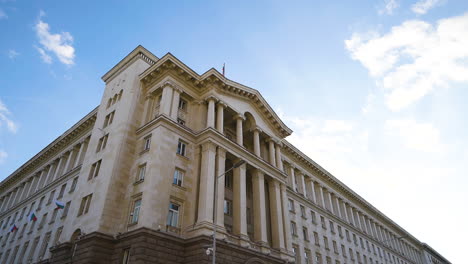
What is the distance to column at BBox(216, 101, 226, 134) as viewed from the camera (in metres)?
37.0

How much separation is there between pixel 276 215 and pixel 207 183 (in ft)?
38.5

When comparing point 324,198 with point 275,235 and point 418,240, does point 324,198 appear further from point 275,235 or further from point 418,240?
point 418,240

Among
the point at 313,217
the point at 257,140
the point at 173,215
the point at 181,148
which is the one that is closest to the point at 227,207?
the point at 173,215

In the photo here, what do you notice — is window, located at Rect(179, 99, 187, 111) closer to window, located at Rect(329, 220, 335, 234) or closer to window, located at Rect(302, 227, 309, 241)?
window, located at Rect(302, 227, 309, 241)

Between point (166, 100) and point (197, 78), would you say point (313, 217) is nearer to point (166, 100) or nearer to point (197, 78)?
point (197, 78)

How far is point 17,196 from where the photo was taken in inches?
2267

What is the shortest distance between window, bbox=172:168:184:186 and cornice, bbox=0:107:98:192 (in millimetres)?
19757

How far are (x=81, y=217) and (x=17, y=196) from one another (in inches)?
1442

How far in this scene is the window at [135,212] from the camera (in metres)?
28.2

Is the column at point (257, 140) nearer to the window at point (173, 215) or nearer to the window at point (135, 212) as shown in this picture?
the window at point (173, 215)

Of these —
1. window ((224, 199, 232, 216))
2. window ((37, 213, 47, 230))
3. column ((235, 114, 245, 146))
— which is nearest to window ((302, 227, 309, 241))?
window ((224, 199, 232, 216))

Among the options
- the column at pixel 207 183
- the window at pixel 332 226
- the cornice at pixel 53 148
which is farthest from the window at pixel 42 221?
the window at pixel 332 226

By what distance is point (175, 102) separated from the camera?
116 ft

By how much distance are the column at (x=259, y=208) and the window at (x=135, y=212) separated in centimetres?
1313
